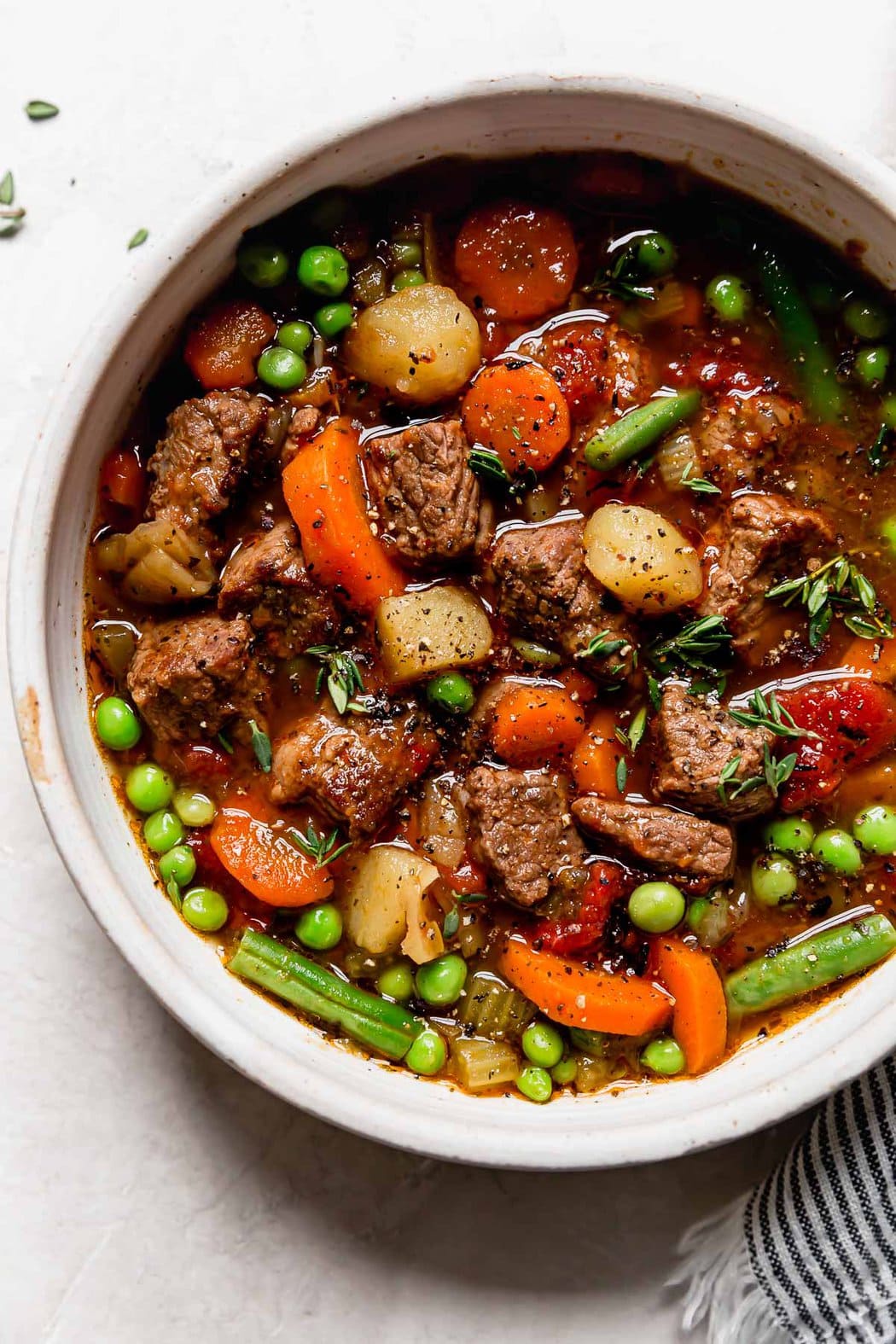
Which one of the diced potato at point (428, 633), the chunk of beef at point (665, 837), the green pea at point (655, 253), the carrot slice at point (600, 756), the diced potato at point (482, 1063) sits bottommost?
the diced potato at point (482, 1063)

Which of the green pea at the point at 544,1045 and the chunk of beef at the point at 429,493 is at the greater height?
the chunk of beef at the point at 429,493

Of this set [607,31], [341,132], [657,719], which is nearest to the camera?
[341,132]

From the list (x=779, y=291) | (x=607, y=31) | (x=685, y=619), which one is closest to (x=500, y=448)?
(x=685, y=619)

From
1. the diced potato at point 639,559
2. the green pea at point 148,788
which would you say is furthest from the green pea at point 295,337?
the green pea at point 148,788

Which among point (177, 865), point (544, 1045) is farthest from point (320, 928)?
point (544, 1045)

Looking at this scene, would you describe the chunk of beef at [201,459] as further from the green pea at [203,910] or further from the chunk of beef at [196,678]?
the green pea at [203,910]

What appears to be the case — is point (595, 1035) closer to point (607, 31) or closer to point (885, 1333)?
point (885, 1333)

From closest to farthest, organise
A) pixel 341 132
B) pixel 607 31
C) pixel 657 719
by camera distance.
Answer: pixel 341 132 → pixel 657 719 → pixel 607 31
